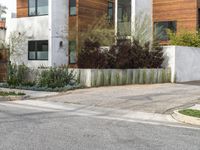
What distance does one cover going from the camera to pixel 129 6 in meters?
32.3

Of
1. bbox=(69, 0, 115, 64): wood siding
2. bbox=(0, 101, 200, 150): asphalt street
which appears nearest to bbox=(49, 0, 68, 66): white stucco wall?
bbox=(69, 0, 115, 64): wood siding

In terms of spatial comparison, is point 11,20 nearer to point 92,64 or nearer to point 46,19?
point 46,19

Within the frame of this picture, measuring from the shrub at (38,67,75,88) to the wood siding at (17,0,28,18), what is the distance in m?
10.0

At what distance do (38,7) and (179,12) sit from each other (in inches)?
423

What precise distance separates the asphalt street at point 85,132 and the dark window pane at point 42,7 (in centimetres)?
1646

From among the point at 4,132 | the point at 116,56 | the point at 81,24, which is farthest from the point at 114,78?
the point at 4,132

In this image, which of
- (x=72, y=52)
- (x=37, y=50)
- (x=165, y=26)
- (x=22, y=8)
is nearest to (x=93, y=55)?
(x=72, y=52)

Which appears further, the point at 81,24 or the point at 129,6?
the point at 129,6

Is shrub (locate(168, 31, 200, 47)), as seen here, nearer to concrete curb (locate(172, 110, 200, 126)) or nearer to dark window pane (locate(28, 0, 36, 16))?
dark window pane (locate(28, 0, 36, 16))

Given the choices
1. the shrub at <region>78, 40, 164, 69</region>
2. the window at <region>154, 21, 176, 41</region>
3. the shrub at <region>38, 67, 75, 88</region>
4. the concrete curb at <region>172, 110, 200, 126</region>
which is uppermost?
the window at <region>154, 21, 176, 41</region>

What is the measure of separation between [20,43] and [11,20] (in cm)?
227

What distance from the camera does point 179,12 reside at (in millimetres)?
31688

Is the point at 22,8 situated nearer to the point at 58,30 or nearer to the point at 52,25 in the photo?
the point at 52,25

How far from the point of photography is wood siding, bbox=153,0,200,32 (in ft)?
102
